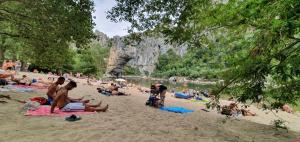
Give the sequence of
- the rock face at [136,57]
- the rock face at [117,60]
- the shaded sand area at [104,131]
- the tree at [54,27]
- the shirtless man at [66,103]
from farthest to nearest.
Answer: the rock face at [136,57], the rock face at [117,60], the tree at [54,27], the shirtless man at [66,103], the shaded sand area at [104,131]

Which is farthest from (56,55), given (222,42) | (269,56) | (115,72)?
(115,72)

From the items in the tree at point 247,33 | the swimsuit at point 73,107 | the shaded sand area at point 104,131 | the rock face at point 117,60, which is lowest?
the shaded sand area at point 104,131

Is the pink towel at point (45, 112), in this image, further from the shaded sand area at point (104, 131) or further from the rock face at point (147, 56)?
the rock face at point (147, 56)

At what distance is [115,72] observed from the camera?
306 ft

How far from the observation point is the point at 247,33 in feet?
28.1

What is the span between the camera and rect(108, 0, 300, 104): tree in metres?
5.41

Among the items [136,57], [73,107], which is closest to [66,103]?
[73,107]

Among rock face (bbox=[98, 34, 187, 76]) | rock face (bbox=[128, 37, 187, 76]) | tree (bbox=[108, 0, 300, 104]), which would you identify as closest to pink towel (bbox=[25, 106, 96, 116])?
tree (bbox=[108, 0, 300, 104])

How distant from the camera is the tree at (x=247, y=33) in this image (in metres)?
5.41

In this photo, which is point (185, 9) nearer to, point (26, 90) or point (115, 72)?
point (26, 90)

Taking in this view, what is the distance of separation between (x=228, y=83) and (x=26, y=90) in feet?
39.8

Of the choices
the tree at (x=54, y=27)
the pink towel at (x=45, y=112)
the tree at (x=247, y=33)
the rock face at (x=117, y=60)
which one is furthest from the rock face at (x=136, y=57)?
the pink towel at (x=45, y=112)

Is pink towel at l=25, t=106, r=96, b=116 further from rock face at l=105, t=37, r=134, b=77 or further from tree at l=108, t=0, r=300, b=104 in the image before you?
rock face at l=105, t=37, r=134, b=77

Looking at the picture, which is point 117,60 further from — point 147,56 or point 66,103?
point 66,103
